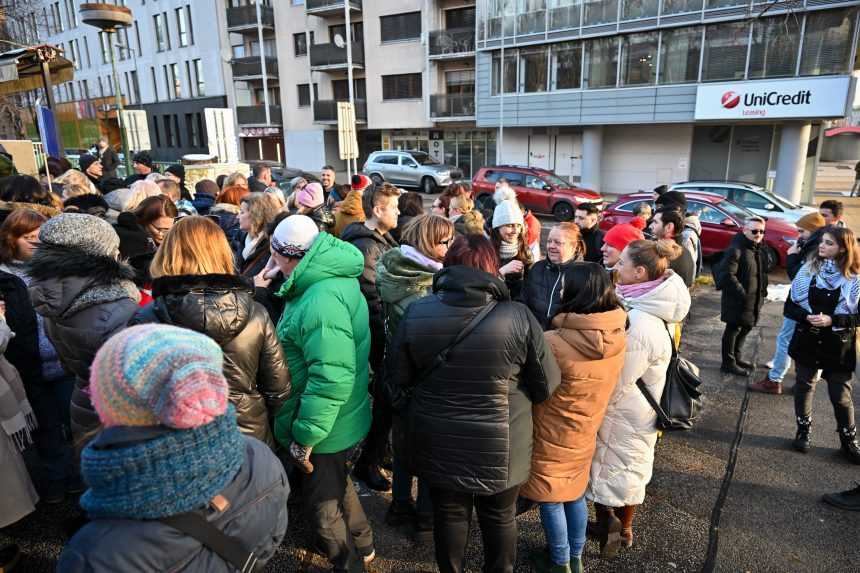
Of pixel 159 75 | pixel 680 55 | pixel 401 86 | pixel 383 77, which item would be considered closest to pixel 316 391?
pixel 680 55

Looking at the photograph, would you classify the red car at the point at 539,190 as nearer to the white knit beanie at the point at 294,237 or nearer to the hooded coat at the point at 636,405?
the hooded coat at the point at 636,405

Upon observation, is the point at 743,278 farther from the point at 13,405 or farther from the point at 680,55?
the point at 680,55

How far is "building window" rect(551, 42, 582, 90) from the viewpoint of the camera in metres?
22.9

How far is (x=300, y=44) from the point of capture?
1256 inches

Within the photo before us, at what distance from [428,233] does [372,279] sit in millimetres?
A: 779

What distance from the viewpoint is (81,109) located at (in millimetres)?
44125

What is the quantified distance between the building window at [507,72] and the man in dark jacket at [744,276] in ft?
70.9

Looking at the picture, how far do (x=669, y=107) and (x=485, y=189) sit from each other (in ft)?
30.8

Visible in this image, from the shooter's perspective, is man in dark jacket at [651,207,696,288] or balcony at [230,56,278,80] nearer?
man in dark jacket at [651,207,696,288]

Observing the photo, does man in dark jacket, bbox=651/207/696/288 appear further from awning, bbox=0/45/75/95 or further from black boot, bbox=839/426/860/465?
awning, bbox=0/45/75/95

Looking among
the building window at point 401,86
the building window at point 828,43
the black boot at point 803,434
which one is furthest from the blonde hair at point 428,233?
the building window at point 401,86

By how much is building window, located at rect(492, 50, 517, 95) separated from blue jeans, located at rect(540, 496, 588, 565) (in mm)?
24761

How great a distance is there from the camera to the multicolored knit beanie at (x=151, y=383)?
125cm

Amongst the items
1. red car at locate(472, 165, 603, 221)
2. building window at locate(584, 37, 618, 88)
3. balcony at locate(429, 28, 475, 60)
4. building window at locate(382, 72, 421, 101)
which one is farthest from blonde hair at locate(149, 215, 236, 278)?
building window at locate(382, 72, 421, 101)
